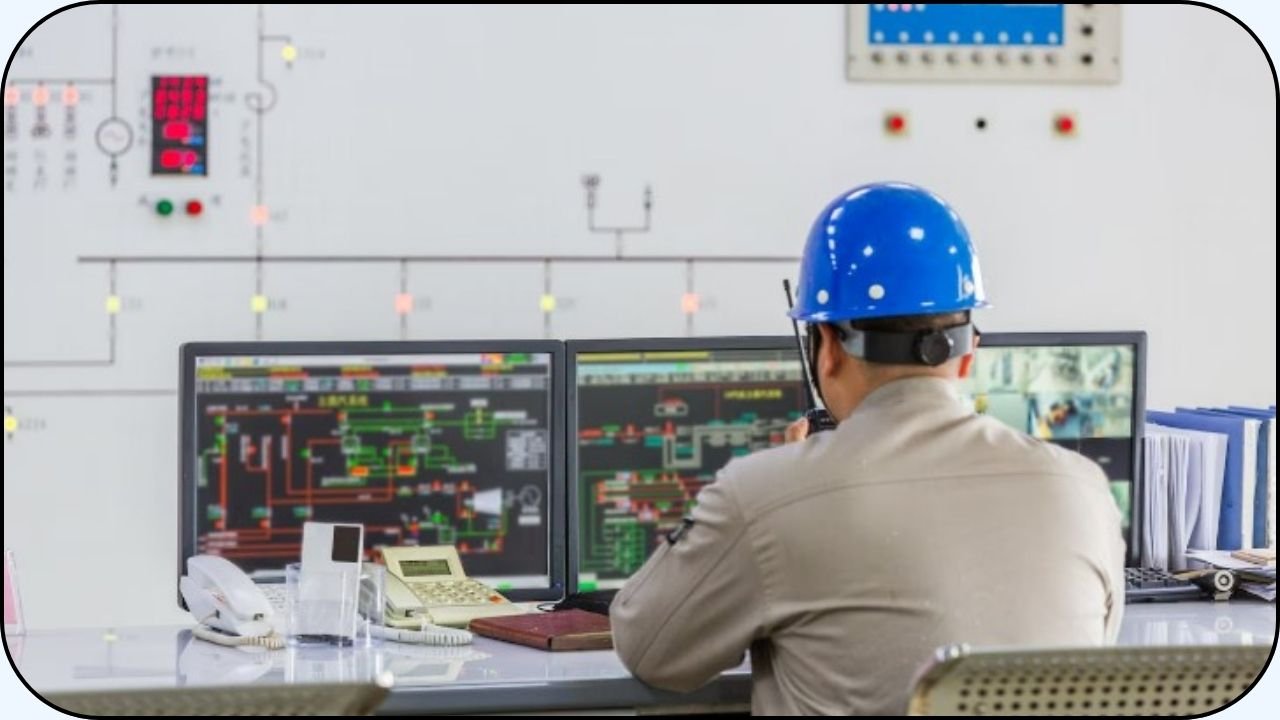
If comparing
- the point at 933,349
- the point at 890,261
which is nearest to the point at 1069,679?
the point at 933,349

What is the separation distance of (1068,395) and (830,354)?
871 millimetres

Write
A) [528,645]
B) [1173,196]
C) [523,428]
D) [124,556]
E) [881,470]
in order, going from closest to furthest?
[881,470], [528,645], [523,428], [124,556], [1173,196]

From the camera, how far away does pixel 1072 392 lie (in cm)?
294

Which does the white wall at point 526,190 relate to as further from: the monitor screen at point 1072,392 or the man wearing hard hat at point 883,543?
the man wearing hard hat at point 883,543

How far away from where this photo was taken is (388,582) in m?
2.64

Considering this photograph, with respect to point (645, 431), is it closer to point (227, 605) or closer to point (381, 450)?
point (381, 450)

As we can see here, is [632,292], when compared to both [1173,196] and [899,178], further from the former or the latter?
[1173,196]

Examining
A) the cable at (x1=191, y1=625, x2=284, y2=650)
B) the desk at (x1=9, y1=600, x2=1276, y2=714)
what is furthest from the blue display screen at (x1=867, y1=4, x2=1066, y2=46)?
the cable at (x1=191, y1=625, x2=284, y2=650)

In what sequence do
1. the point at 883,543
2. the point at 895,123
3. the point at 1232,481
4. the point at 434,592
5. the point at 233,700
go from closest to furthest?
1. the point at 233,700
2. the point at 883,543
3. the point at 434,592
4. the point at 1232,481
5. the point at 895,123

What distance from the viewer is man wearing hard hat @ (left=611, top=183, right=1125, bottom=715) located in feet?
6.39

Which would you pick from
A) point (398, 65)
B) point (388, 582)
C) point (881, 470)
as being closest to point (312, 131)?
point (398, 65)

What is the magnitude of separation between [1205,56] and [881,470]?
103 inches

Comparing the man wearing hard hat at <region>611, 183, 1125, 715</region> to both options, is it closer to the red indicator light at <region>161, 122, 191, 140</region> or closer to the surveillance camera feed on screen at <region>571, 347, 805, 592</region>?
the surveillance camera feed on screen at <region>571, 347, 805, 592</region>

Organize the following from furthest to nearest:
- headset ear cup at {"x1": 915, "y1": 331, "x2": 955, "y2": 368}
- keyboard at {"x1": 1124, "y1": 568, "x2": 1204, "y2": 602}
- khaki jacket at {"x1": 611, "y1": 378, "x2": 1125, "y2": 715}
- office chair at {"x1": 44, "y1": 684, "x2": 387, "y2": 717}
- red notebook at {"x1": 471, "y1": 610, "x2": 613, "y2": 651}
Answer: keyboard at {"x1": 1124, "y1": 568, "x2": 1204, "y2": 602}
red notebook at {"x1": 471, "y1": 610, "x2": 613, "y2": 651}
headset ear cup at {"x1": 915, "y1": 331, "x2": 955, "y2": 368}
khaki jacket at {"x1": 611, "y1": 378, "x2": 1125, "y2": 715}
office chair at {"x1": 44, "y1": 684, "x2": 387, "y2": 717}
